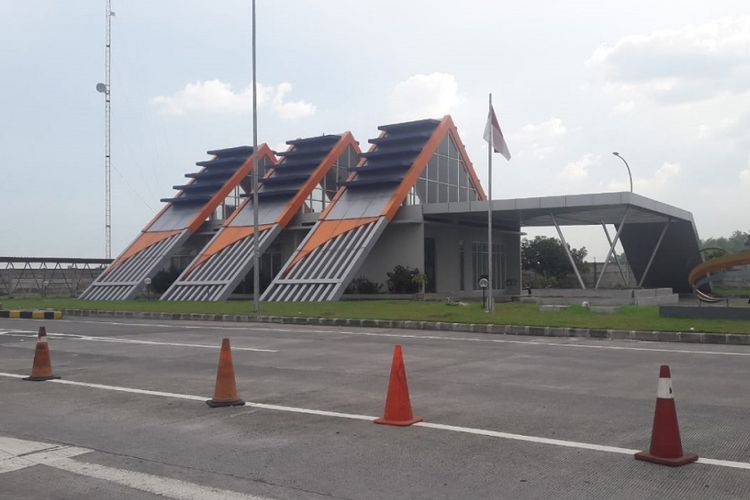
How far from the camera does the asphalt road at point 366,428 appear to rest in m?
5.56

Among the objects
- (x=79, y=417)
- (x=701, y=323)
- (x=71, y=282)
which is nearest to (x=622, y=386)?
(x=79, y=417)

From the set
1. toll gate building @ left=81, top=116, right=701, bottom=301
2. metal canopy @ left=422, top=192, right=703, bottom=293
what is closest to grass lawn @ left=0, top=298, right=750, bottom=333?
toll gate building @ left=81, top=116, right=701, bottom=301

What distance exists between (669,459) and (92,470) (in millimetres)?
4793

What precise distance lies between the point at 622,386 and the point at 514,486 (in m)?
5.22

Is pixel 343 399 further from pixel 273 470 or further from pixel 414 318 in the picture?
pixel 414 318

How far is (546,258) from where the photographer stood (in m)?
68.6

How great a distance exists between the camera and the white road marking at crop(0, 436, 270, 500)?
536 cm

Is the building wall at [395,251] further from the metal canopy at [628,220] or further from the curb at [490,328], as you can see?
the curb at [490,328]

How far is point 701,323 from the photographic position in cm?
1855

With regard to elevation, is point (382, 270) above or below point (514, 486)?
above

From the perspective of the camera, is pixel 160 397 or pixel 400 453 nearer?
pixel 400 453

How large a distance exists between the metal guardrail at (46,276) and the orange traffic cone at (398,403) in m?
47.1

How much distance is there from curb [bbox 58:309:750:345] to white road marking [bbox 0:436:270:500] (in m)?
14.2

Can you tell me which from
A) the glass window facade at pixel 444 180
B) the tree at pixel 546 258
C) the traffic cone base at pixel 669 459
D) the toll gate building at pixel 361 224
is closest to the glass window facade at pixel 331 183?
the toll gate building at pixel 361 224
